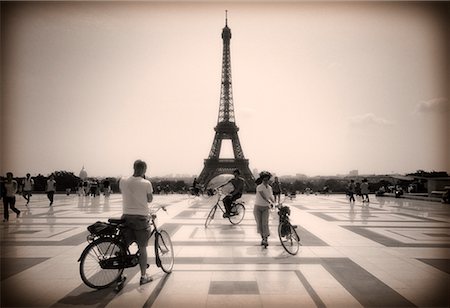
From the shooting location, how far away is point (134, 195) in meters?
5.25

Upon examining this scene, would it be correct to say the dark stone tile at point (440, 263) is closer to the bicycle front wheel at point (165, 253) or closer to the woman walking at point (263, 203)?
the woman walking at point (263, 203)

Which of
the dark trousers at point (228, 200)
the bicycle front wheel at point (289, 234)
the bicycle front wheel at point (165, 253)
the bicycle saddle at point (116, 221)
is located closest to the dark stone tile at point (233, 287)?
the bicycle front wheel at point (165, 253)

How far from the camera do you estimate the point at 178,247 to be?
775 centimetres

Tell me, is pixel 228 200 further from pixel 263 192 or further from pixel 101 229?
pixel 101 229

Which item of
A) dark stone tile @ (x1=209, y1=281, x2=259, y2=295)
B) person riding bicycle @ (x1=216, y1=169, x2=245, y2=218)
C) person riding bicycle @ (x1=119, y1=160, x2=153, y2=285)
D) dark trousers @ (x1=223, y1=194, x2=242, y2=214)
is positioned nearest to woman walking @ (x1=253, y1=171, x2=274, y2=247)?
dark stone tile @ (x1=209, y1=281, x2=259, y2=295)

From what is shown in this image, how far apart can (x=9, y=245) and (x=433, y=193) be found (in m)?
25.3

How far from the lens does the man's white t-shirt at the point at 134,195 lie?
525 cm

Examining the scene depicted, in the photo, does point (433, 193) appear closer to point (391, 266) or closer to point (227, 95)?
point (391, 266)

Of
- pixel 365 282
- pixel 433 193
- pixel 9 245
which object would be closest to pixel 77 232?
pixel 9 245

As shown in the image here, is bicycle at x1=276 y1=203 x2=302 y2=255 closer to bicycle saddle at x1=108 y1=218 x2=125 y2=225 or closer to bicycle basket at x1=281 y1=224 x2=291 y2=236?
bicycle basket at x1=281 y1=224 x2=291 y2=236

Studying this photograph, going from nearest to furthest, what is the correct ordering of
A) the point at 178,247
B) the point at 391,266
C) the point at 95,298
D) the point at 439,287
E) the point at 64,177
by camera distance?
the point at 95,298 < the point at 439,287 < the point at 391,266 < the point at 178,247 < the point at 64,177

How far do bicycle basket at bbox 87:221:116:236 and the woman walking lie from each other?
11.8 ft

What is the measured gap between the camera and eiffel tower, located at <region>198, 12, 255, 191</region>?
52344mm

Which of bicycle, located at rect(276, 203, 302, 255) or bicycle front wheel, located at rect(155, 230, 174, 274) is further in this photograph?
bicycle, located at rect(276, 203, 302, 255)
